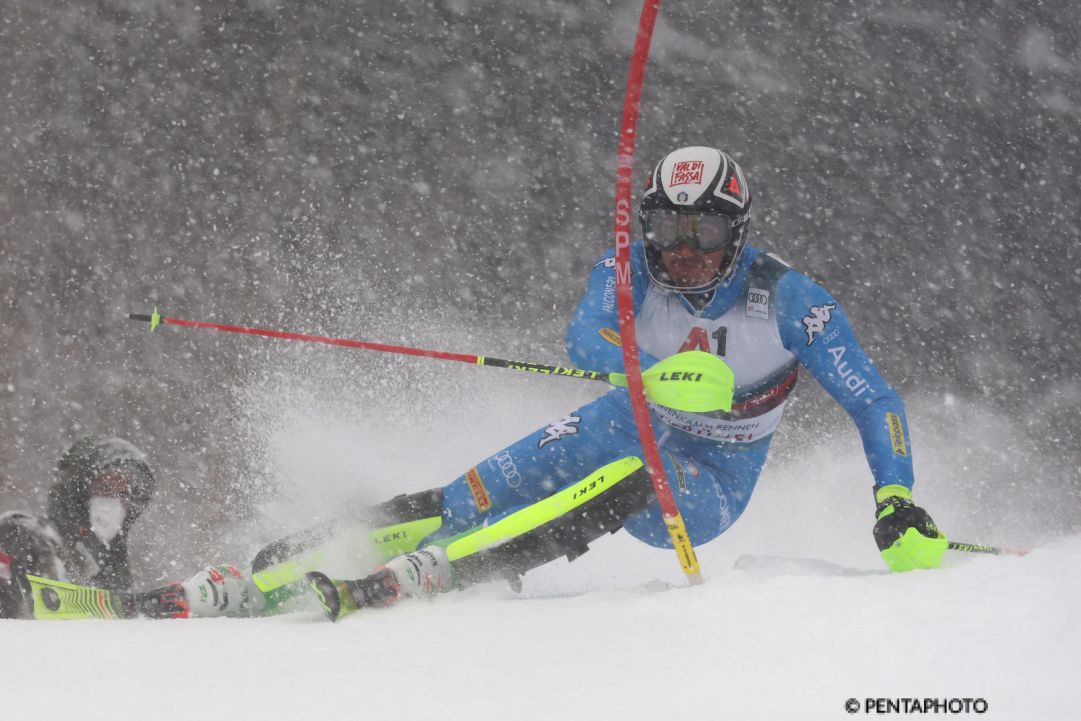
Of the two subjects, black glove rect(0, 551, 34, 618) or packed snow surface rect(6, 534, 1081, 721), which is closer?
packed snow surface rect(6, 534, 1081, 721)

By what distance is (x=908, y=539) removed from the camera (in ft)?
7.67

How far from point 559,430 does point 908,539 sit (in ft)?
3.72

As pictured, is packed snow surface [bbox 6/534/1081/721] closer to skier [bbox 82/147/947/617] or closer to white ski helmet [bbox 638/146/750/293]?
skier [bbox 82/147/947/617]

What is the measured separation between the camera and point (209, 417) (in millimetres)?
7238

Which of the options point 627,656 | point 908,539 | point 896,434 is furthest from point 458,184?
point 627,656

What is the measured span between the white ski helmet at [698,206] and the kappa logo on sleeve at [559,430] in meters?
0.60

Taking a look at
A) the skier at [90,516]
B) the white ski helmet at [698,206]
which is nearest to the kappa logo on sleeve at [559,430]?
the white ski helmet at [698,206]

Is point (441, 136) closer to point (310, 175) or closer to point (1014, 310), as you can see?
point (310, 175)

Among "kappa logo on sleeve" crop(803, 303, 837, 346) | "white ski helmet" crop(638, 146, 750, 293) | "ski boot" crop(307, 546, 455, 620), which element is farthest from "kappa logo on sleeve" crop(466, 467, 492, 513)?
"kappa logo on sleeve" crop(803, 303, 837, 346)

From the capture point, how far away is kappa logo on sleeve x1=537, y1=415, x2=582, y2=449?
3068 millimetres

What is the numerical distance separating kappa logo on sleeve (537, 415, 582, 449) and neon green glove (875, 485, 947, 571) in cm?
101

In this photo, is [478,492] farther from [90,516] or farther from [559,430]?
[90,516]

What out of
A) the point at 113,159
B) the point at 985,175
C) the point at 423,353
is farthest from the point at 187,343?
the point at 985,175

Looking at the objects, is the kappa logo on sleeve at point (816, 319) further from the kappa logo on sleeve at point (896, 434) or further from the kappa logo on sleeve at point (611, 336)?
the kappa logo on sleeve at point (611, 336)
